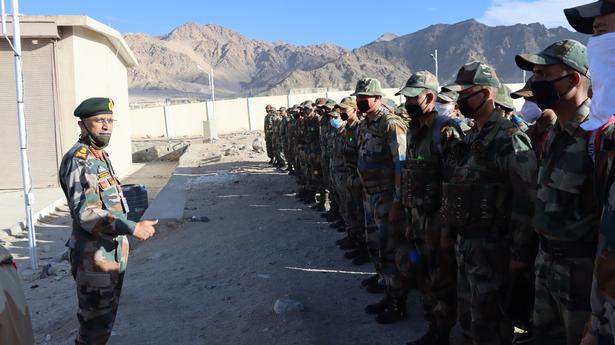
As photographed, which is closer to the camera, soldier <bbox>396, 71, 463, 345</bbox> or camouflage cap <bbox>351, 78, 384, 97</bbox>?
soldier <bbox>396, 71, 463, 345</bbox>

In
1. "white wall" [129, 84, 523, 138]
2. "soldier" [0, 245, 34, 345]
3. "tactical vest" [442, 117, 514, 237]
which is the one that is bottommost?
"soldier" [0, 245, 34, 345]

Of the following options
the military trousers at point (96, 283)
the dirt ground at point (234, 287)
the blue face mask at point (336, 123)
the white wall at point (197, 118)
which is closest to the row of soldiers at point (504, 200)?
the dirt ground at point (234, 287)

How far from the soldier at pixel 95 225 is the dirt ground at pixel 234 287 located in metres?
1.06

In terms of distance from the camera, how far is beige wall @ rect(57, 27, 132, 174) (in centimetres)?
1423

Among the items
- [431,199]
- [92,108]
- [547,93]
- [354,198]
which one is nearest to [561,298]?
[547,93]

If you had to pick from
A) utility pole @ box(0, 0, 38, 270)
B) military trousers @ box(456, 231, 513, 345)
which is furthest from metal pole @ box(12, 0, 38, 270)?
military trousers @ box(456, 231, 513, 345)

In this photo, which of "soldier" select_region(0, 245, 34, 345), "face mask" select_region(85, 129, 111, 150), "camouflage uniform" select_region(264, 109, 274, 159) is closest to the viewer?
"soldier" select_region(0, 245, 34, 345)

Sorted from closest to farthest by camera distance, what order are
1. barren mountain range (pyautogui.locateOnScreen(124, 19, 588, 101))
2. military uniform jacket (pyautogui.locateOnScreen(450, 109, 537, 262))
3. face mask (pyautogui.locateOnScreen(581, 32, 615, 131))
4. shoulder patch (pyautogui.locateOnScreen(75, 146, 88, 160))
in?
1. face mask (pyautogui.locateOnScreen(581, 32, 615, 131))
2. military uniform jacket (pyautogui.locateOnScreen(450, 109, 537, 262))
3. shoulder patch (pyautogui.locateOnScreen(75, 146, 88, 160))
4. barren mountain range (pyautogui.locateOnScreen(124, 19, 588, 101))

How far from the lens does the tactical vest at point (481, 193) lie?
288cm

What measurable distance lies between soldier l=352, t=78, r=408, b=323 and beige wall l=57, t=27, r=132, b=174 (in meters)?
11.6

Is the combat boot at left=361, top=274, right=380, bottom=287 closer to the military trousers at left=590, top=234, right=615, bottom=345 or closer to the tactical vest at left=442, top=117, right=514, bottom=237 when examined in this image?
the tactical vest at left=442, top=117, right=514, bottom=237

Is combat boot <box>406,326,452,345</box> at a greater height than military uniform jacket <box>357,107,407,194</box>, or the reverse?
military uniform jacket <box>357,107,407,194</box>

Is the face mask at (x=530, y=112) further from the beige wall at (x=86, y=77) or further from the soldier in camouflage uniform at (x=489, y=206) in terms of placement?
the beige wall at (x=86, y=77)

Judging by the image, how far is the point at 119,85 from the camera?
20.6m
